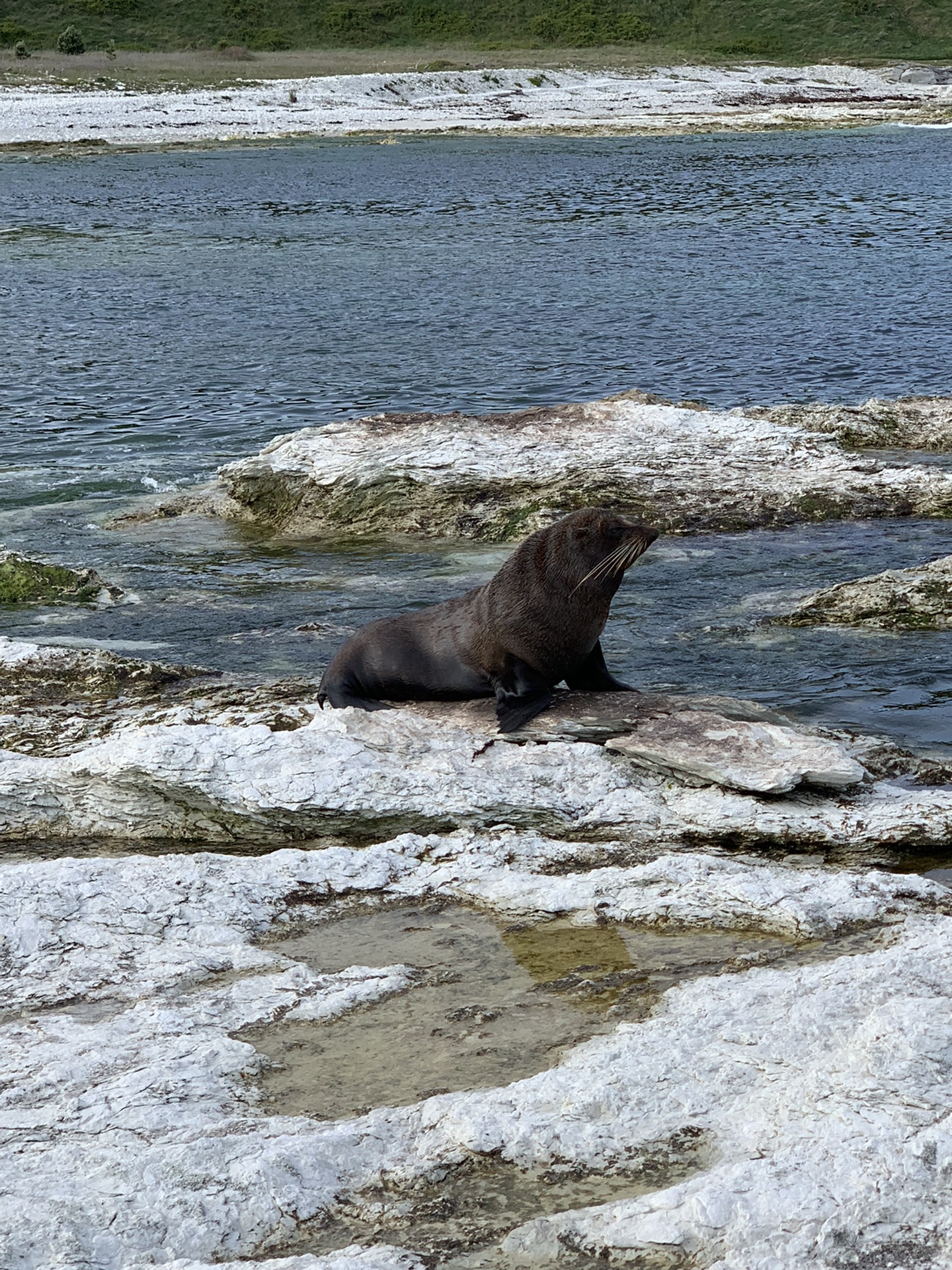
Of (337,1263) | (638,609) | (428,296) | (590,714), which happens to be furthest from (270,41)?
(337,1263)

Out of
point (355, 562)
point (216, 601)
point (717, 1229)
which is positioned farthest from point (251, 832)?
point (355, 562)

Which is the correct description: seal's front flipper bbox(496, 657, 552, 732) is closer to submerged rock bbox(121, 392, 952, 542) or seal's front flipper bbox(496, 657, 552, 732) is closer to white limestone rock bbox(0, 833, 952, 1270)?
white limestone rock bbox(0, 833, 952, 1270)

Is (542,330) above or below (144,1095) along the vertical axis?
above

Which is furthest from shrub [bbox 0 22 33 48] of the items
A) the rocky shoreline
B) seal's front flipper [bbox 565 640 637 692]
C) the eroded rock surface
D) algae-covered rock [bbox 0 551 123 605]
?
the eroded rock surface

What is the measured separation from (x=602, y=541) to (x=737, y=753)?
1.72m

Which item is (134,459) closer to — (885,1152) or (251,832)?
(251,832)

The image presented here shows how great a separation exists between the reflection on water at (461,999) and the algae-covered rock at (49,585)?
25.3ft

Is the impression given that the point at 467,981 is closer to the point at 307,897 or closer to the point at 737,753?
the point at 307,897

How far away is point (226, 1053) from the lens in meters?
5.18

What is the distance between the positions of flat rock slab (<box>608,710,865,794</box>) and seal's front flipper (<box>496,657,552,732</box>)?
22.6 inches

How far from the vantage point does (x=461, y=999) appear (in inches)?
224

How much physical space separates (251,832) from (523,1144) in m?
3.67

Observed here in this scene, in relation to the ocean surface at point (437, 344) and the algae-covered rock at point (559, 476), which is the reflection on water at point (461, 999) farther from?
the algae-covered rock at point (559, 476)

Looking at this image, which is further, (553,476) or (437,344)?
(437,344)
